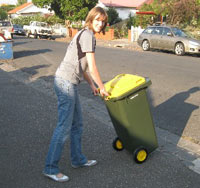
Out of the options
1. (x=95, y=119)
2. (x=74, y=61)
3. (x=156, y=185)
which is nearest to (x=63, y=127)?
(x=74, y=61)

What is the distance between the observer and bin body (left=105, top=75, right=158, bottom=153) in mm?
3086

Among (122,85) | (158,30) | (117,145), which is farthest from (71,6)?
(122,85)

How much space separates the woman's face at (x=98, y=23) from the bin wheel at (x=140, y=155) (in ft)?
4.72

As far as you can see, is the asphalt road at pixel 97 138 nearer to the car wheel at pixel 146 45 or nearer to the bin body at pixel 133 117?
the bin body at pixel 133 117

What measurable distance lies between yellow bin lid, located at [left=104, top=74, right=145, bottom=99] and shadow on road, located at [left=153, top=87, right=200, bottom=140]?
1.61 m

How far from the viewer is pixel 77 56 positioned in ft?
9.30

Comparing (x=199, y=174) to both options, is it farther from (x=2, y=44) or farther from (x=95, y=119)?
(x=2, y=44)

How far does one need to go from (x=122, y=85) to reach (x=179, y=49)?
12687mm

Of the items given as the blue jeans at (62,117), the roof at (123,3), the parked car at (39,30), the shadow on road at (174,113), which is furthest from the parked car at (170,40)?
the roof at (123,3)

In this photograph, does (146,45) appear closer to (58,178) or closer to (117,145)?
(117,145)

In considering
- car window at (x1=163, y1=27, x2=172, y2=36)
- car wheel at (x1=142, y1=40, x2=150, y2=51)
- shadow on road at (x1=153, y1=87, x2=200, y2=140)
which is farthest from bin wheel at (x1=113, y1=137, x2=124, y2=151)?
car wheel at (x1=142, y1=40, x2=150, y2=51)

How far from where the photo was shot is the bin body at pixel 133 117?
10.1ft

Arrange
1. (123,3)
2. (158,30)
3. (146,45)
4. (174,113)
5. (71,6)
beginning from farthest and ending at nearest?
(123,3), (71,6), (146,45), (158,30), (174,113)

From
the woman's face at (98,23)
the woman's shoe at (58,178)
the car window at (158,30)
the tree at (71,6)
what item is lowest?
the woman's shoe at (58,178)
